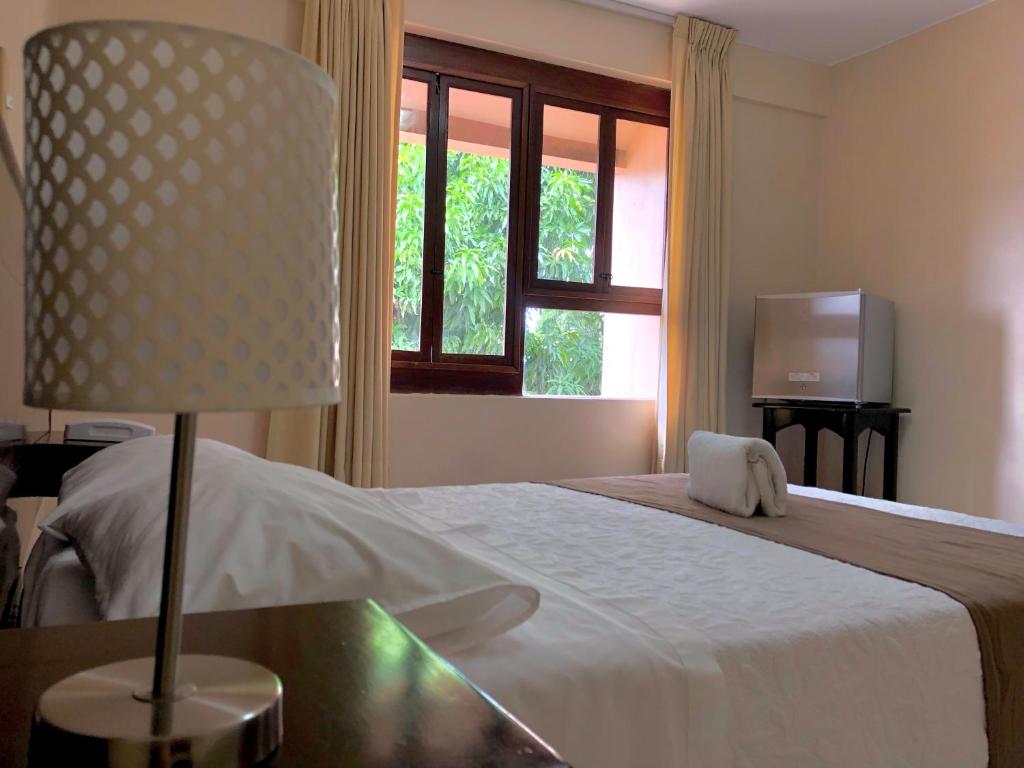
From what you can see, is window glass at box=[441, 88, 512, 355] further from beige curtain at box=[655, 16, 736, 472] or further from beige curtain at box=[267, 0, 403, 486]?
beige curtain at box=[655, 16, 736, 472]

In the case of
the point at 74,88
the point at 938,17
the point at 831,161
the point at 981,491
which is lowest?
the point at 981,491

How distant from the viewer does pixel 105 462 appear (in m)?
1.46

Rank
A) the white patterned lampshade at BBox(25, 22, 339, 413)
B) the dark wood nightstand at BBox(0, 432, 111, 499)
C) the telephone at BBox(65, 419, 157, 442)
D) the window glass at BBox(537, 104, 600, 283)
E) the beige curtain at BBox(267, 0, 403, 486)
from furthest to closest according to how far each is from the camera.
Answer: the window glass at BBox(537, 104, 600, 283) < the beige curtain at BBox(267, 0, 403, 486) < the telephone at BBox(65, 419, 157, 442) < the dark wood nightstand at BBox(0, 432, 111, 499) < the white patterned lampshade at BBox(25, 22, 339, 413)

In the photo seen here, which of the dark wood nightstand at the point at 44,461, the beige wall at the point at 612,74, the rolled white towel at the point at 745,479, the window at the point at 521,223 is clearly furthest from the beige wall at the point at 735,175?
the rolled white towel at the point at 745,479

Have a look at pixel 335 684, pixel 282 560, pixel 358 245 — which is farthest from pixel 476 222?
pixel 335 684

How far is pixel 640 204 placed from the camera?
14.6 feet

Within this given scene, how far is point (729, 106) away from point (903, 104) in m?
0.90

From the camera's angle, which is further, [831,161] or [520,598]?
[831,161]

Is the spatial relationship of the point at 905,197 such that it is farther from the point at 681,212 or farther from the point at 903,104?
the point at 681,212

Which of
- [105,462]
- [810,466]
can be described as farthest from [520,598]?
[810,466]

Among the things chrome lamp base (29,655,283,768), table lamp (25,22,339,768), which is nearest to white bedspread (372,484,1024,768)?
chrome lamp base (29,655,283,768)

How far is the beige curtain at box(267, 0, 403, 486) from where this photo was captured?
11.4ft

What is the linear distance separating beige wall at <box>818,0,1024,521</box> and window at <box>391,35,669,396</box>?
3.86ft

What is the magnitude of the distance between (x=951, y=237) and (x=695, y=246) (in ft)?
4.02
